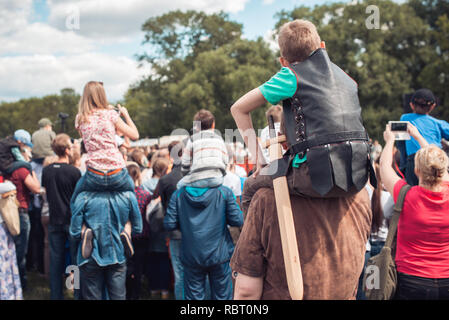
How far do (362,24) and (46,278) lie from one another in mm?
28662

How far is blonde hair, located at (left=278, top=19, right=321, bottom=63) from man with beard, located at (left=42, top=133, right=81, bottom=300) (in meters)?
3.72

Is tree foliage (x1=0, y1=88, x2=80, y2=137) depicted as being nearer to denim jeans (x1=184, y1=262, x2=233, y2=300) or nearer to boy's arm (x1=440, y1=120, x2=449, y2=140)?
denim jeans (x1=184, y1=262, x2=233, y2=300)

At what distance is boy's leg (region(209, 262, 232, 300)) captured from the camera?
13.9ft

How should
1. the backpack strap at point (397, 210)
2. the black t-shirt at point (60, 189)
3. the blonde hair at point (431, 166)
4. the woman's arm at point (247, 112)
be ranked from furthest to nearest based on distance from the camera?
the black t-shirt at point (60, 189)
the backpack strap at point (397, 210)
the blonde hair at point (431, 166)
the woman's arm at point (247, 112)

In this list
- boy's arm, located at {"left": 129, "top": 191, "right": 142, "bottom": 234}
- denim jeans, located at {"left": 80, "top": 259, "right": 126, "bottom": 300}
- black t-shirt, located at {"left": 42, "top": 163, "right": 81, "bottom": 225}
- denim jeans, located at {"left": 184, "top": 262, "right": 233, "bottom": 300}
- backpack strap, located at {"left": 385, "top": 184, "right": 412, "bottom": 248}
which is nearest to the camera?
backpack strap, located at {"left": 385, "top": 184, "right": 412, "bottom": 248}

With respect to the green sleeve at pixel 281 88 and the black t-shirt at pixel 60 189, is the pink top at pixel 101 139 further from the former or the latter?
the green sleeve at pixel 281 88

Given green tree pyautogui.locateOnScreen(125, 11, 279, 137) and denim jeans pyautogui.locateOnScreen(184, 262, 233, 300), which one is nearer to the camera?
denim jeans pyautogui.locateOnScreen(184, 262, 233, 300)

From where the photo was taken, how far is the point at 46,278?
20.5ft

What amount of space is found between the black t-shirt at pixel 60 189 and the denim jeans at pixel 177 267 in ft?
4.28

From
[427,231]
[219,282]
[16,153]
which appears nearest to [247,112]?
[427,231]

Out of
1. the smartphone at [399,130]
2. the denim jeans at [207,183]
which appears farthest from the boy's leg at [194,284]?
the smartphone at [399,130]

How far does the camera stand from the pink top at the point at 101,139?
136 inches

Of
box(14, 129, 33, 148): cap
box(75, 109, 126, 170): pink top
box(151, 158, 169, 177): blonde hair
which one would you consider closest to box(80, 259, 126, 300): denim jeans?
box(75, 109, 126, 170): pink top
